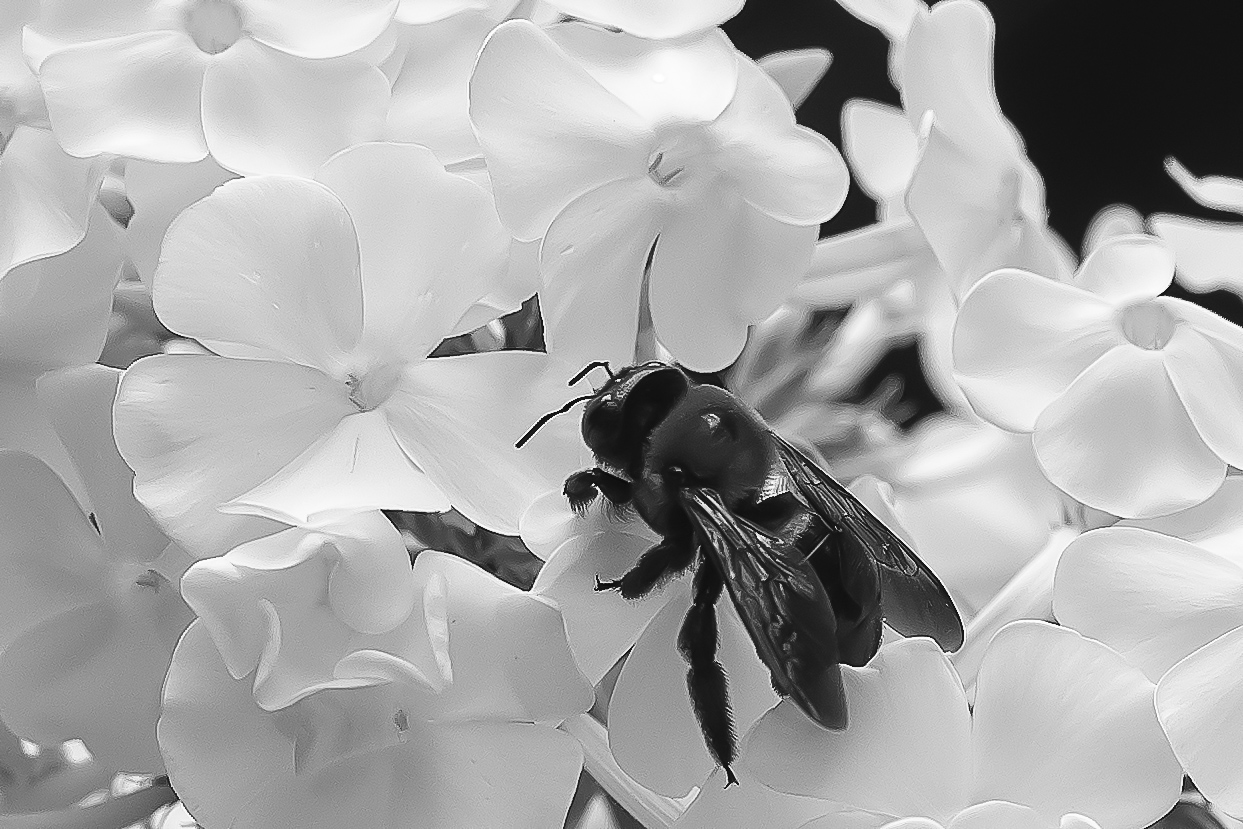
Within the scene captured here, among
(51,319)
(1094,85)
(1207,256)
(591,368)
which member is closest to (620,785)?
(591,368)

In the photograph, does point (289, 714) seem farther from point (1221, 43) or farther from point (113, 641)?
point (1221, 43)

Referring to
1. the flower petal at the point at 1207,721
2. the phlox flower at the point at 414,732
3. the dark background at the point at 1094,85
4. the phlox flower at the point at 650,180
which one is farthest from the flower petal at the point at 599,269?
the dark background at the point at 1094,85

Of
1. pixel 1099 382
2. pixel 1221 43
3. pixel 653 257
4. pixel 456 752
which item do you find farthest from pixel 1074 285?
pixel 1221 43

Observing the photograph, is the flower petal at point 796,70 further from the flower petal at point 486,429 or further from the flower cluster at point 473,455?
the flower petal at point 486,429

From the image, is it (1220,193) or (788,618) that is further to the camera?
(1220,193)

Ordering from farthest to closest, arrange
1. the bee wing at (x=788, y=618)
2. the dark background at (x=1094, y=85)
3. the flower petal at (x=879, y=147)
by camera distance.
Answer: the dark background at (x=1094, y=85), the flower petal at (x=879, y=147), the bee wing at (x=788, y=618)

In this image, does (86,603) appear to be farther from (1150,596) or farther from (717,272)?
(1150,596)
